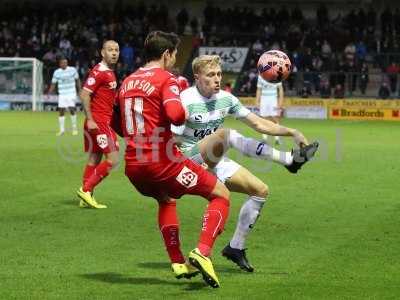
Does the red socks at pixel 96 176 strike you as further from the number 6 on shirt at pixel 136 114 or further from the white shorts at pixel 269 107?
the white shorts at pixel 269 107

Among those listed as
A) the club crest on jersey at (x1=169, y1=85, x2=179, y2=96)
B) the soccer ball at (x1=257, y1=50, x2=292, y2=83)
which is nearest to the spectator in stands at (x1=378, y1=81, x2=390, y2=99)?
the soccer ball at (x1=257, y1=50, x2=292, y2=83)

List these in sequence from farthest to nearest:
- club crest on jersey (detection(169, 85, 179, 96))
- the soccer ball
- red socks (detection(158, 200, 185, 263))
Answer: the soccer ball, red socks (detection(158, 200, 185, 263)), club crest on jersey (detection(169, 85, 179, 96))

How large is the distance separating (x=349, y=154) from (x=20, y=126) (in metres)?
12.4

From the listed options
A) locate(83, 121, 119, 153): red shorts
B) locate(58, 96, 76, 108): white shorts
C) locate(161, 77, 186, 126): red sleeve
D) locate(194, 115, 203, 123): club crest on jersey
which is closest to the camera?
locate(161, 77, 186, 126): red sleeve

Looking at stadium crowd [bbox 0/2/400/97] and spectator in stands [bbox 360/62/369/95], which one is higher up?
stadium crowd [bbox 0/2/400/97]

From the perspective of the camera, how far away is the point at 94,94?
12.9m

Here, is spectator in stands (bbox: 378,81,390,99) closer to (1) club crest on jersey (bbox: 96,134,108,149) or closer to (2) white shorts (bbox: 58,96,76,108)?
(2) white shorts (bbox: 58,96,76,108)

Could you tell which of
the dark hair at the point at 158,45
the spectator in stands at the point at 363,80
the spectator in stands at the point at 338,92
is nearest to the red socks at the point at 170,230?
the dark hair at the point at 158,45

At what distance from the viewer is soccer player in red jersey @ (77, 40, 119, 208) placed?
12.6 m

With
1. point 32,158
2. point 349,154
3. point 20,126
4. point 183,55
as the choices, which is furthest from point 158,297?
point 183,55

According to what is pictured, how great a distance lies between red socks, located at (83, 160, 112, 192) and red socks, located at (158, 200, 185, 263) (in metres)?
4.78

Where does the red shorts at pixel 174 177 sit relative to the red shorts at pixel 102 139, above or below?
above

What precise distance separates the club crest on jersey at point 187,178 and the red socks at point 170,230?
46cm

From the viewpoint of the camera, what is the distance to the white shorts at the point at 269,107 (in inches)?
910
